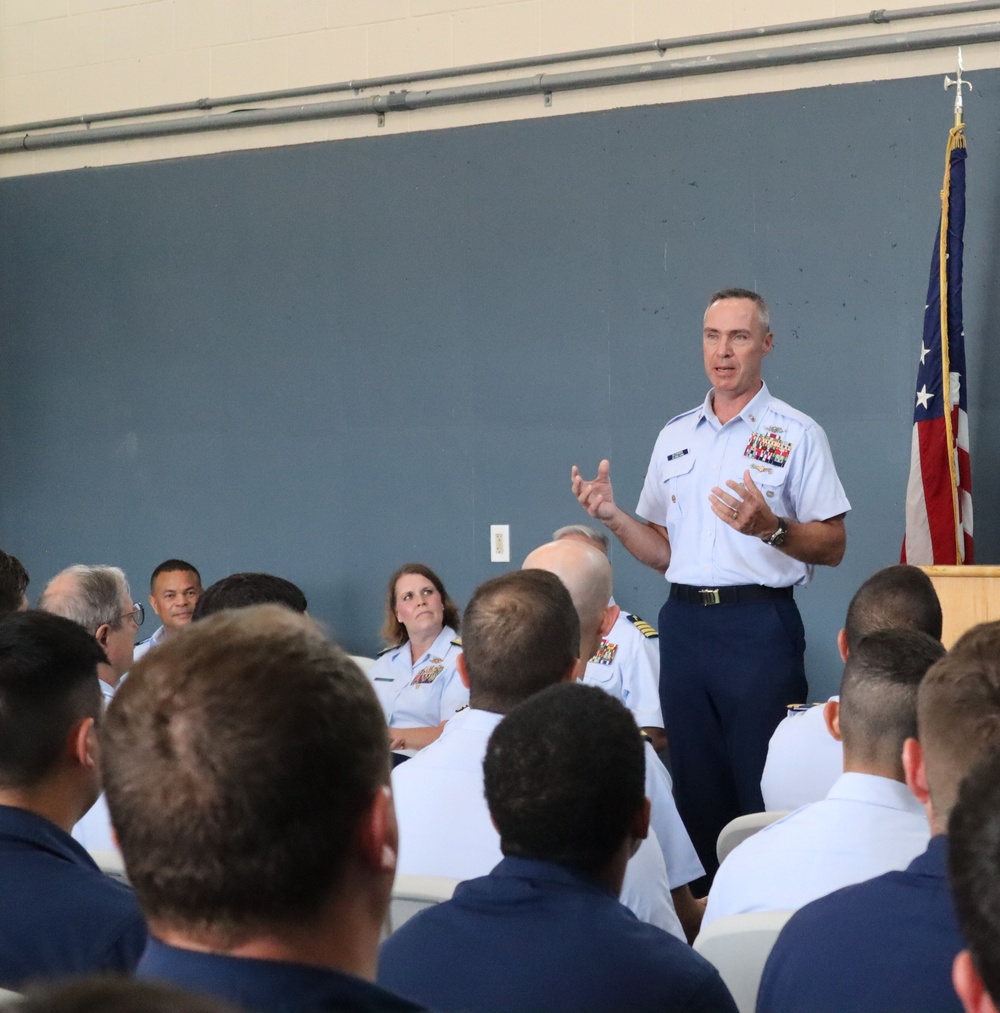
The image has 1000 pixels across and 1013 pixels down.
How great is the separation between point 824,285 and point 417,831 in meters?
3.19

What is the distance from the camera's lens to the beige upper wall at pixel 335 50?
4.77 meters

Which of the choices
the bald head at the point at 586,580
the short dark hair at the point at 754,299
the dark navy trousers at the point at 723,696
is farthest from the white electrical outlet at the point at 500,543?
the bald head at the point at 586,580

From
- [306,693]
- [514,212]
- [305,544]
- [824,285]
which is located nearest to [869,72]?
[824,285]

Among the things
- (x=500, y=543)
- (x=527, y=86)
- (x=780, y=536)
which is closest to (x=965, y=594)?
(x=780, y=536)

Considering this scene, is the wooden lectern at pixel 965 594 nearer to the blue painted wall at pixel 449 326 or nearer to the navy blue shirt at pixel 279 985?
the blue painted wall at pixel 449 326

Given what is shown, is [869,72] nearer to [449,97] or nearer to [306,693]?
[449,97]

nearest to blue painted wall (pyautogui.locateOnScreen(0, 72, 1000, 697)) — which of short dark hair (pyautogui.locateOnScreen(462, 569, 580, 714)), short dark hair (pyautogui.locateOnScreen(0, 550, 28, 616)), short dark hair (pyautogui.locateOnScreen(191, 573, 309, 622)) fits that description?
short dark hair (pyautogui.locateOnScreen(191, 573, 309, 622))

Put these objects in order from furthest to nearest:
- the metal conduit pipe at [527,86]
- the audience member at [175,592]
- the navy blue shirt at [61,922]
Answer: the audience member at [175,592] < the metal conduit pipe at [527,86] < the navy blue shirt at [61,922]

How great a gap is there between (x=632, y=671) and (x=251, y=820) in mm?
3253

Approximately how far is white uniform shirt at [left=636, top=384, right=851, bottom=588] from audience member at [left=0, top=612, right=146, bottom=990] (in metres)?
2.17

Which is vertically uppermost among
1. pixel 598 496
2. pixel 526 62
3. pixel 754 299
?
pixel 526 62

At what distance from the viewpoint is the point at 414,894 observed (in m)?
1.82

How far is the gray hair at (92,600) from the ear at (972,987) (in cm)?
273

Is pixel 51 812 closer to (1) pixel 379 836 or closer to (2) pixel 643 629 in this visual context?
(1) pixel 379 836
